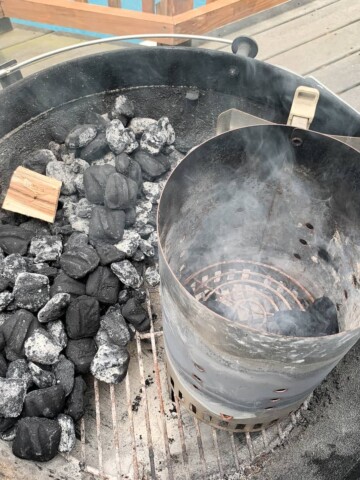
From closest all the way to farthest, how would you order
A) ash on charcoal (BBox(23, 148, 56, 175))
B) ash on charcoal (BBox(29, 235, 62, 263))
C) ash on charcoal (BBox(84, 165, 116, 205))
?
ash on charcoal (BBox(29, 235, 62, 263)), ash on charcoal (BBox(84, 165, 116, 205)), ash on charcoal (BBox(23, 148, 56, 175))

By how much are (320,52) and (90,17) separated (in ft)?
4.20

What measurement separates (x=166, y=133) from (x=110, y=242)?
52 centimetres

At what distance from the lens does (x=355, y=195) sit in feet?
3.46

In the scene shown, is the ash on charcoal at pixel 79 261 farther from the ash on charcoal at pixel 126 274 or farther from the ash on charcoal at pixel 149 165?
the ash on charcoal at pixel 149 165

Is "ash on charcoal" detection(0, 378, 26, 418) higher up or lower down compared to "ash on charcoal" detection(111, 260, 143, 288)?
lower down

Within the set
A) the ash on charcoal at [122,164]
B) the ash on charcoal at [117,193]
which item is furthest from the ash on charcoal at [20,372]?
the ash on charcoal at [122,164]

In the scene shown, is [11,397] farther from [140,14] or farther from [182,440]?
→ [140,14]

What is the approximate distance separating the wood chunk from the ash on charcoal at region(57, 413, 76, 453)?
64 centimetres

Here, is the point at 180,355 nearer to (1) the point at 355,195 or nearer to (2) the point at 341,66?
(1) the point at 355,195

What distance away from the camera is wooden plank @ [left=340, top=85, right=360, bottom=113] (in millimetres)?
2193

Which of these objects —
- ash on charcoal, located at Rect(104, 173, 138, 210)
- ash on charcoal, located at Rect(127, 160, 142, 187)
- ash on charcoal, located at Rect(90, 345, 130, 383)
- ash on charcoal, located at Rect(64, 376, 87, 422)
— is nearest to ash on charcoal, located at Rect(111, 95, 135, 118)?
ash on charcoal, located at Rect(127, 160, 142, 187)

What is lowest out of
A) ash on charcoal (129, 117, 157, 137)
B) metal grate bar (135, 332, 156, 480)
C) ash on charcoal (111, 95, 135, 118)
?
metal grate bar (135, 332, 156, 480)

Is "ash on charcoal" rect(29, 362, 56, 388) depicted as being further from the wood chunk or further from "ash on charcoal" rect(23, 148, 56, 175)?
"ash on charcoal" rect(23, 148, 56, 175)

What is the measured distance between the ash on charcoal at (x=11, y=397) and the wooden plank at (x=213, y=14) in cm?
160
